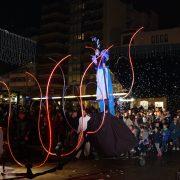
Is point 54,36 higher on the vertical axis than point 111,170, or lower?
higher

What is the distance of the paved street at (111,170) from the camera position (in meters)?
13.8

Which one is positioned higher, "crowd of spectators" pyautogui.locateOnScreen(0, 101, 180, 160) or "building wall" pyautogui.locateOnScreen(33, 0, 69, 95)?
"building wall" pyautogui.locateOnScreen(33, 0, 69, 95)

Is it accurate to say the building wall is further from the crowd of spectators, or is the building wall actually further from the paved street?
the paved street

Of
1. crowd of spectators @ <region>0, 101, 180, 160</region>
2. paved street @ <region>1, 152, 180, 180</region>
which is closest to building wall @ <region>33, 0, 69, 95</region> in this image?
crowd of spectators @ <region>0, 101, 180, 160</region>

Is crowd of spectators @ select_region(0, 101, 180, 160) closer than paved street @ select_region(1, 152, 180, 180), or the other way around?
paved street @ select_region(1, 152, 180, 180)

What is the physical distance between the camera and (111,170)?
1535 cm

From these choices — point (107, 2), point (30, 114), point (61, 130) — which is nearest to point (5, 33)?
point (30, 114)

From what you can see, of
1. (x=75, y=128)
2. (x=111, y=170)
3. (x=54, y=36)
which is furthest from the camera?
(x=54, y=36)

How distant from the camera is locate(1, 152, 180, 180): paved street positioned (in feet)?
45.4

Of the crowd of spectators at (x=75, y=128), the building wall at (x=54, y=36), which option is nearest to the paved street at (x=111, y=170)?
the crowd of spectators at (x=75, y=128)

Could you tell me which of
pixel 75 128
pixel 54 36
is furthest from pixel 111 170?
pixel 54 36

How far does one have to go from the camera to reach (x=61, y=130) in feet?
64.3

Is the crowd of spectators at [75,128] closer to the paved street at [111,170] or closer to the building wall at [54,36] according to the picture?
the paved street at [111,170]

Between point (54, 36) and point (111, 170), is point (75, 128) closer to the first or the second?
point (111, 170)
